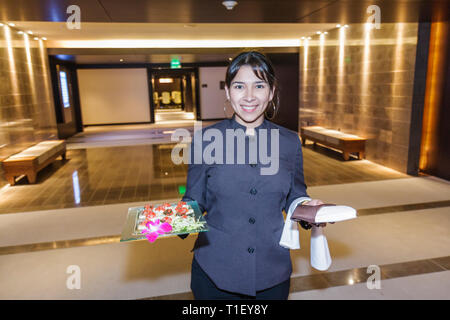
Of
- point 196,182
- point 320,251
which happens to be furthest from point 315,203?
point 196,182

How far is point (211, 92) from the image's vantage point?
50.2 ft

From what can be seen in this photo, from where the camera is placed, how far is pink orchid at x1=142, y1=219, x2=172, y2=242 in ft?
3.73

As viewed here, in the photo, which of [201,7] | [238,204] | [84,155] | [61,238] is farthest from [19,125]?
[238,204]

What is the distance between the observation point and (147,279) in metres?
2.78

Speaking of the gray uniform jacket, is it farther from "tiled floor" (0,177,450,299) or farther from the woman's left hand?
"tiled floor" (0,177,450,299)

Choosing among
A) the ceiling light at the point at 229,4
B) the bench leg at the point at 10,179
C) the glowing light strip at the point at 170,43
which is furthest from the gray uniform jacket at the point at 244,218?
the glowing light strip at the point at 170,43

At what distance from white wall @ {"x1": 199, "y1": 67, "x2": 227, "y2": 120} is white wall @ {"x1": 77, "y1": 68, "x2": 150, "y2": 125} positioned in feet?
7.96

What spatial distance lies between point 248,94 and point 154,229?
58 centimetres

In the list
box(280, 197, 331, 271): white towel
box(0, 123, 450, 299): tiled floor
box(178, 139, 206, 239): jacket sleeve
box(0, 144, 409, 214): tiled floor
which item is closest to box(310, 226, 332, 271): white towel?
box(280, 197, 331, 271): white towel

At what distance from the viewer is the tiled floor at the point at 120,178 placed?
4938 millimetres

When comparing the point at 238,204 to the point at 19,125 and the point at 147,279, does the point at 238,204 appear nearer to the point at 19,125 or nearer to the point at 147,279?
the point at 147,279

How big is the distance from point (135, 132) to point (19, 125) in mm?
5645

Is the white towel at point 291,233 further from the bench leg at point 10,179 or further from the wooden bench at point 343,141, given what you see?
the wooden bench at point 343,141

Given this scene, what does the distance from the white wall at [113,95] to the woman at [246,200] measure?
13.9 meters
